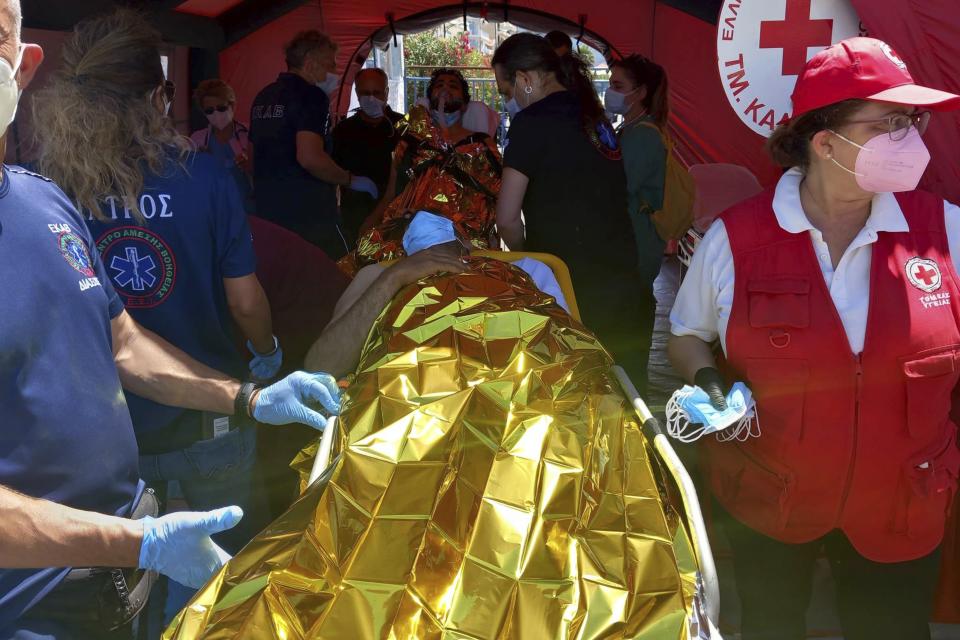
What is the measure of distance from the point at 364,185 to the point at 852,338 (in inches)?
130

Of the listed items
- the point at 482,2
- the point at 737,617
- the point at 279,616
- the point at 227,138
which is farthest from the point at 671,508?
the point at 482,2

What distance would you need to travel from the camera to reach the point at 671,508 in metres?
1.50

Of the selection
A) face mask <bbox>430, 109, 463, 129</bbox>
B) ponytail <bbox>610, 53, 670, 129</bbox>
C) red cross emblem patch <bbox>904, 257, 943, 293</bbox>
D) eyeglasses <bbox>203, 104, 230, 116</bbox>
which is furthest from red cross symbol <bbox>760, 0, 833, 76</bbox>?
eyeglasses <bbox>203, 104, 230, 116</bbox>

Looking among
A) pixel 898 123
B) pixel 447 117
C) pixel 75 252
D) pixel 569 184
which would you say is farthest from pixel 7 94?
pixel 447 117

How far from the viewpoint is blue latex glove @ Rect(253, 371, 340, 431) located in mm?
1636

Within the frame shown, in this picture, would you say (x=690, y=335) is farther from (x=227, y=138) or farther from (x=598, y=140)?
(x=227, y=138)

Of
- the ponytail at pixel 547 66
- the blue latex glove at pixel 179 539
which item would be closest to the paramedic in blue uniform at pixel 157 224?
the blue latex glove at pixel 179 539

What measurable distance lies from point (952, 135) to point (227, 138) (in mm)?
4412

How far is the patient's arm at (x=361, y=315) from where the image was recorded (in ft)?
7.06

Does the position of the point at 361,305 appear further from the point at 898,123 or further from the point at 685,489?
the point at 898,123

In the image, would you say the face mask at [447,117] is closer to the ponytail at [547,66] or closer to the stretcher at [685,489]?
the ponytail at [547,66]

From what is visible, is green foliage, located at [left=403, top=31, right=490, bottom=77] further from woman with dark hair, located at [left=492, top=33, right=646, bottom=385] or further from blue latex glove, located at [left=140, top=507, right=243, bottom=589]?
blue latex glove, located at [left=140, top=507, right=243, bottom=589]

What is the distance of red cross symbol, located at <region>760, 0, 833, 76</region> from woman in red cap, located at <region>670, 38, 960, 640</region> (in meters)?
0.78

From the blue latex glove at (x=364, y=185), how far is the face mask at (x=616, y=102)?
4.56ft
